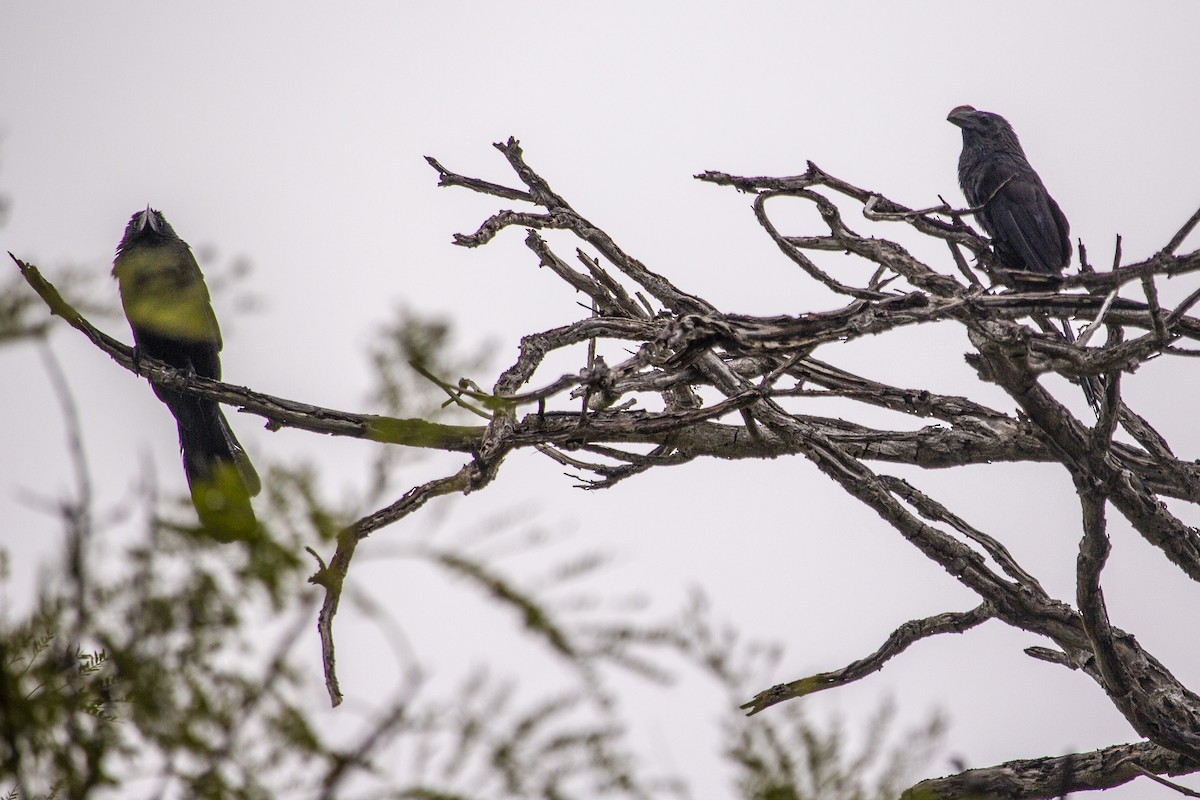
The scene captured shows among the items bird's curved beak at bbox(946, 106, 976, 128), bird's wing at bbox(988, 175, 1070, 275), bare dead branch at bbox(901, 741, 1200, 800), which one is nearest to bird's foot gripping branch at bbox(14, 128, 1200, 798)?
bare dead branch at bbox(901, 741, 1200, 800)

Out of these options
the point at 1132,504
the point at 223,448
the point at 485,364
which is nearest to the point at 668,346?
the point at 485,364

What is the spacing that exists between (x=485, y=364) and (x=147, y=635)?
3.10 feet

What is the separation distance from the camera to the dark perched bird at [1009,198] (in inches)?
262

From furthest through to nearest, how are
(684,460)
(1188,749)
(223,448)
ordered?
(223,448) → (684,460) → (1188,749)

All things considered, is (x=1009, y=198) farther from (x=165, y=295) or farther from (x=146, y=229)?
(x=146, y=229)

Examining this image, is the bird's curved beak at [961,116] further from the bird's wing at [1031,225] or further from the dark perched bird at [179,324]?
the dark perched bird at [179,324]

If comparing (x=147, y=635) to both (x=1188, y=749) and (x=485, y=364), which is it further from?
(x=1188, y=749)

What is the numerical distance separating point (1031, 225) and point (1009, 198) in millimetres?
283

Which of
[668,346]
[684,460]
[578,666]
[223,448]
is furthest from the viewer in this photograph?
[223,448]

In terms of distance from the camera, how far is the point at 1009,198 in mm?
6941

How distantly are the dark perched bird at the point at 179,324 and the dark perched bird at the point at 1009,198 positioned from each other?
180 inches

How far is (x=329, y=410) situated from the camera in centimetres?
423

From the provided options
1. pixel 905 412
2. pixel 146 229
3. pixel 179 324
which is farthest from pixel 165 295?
pixel 905 412

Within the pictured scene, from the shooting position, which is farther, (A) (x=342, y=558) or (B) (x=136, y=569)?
(A) (x=342, y=558)
